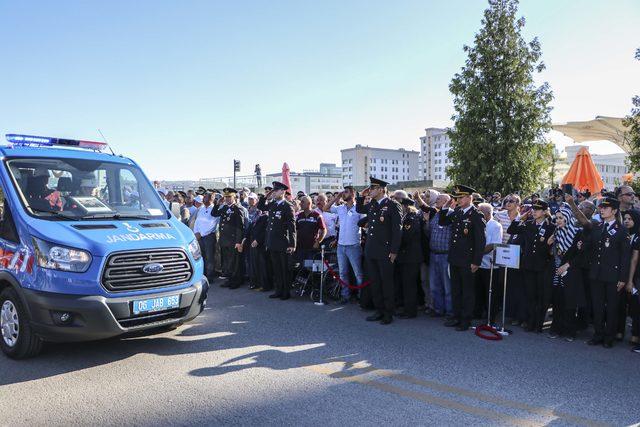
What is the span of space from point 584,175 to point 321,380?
1192 centimetres

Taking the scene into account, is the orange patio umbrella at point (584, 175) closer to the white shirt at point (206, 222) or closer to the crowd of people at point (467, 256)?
the crowd of people at point (467, 256)

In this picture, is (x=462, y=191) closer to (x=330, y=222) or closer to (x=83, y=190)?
(x=330, y=222)

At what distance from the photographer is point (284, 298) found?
367 inches

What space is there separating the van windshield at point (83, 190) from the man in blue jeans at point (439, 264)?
445 cm

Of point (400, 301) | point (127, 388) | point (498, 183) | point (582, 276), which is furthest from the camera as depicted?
point (498, 183)

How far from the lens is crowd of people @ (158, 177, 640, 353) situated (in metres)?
6.51

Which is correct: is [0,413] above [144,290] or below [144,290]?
below

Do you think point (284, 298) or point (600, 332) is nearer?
point (600, 332)

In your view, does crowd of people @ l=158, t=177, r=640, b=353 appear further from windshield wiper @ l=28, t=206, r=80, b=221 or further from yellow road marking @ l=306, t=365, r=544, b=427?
yellow road marking @ l=306, t=365, r=544, b=427

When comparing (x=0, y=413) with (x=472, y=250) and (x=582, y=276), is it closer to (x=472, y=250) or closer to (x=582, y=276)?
(x=472, y=250)

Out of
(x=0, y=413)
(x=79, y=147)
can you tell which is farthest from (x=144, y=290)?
(x=79, y=147)

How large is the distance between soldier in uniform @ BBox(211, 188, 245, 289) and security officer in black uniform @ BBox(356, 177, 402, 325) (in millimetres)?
3794

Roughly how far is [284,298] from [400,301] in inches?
88.6

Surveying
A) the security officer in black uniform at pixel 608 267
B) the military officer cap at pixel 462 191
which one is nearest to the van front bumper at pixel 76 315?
the military officer cap at pixel 462 191
